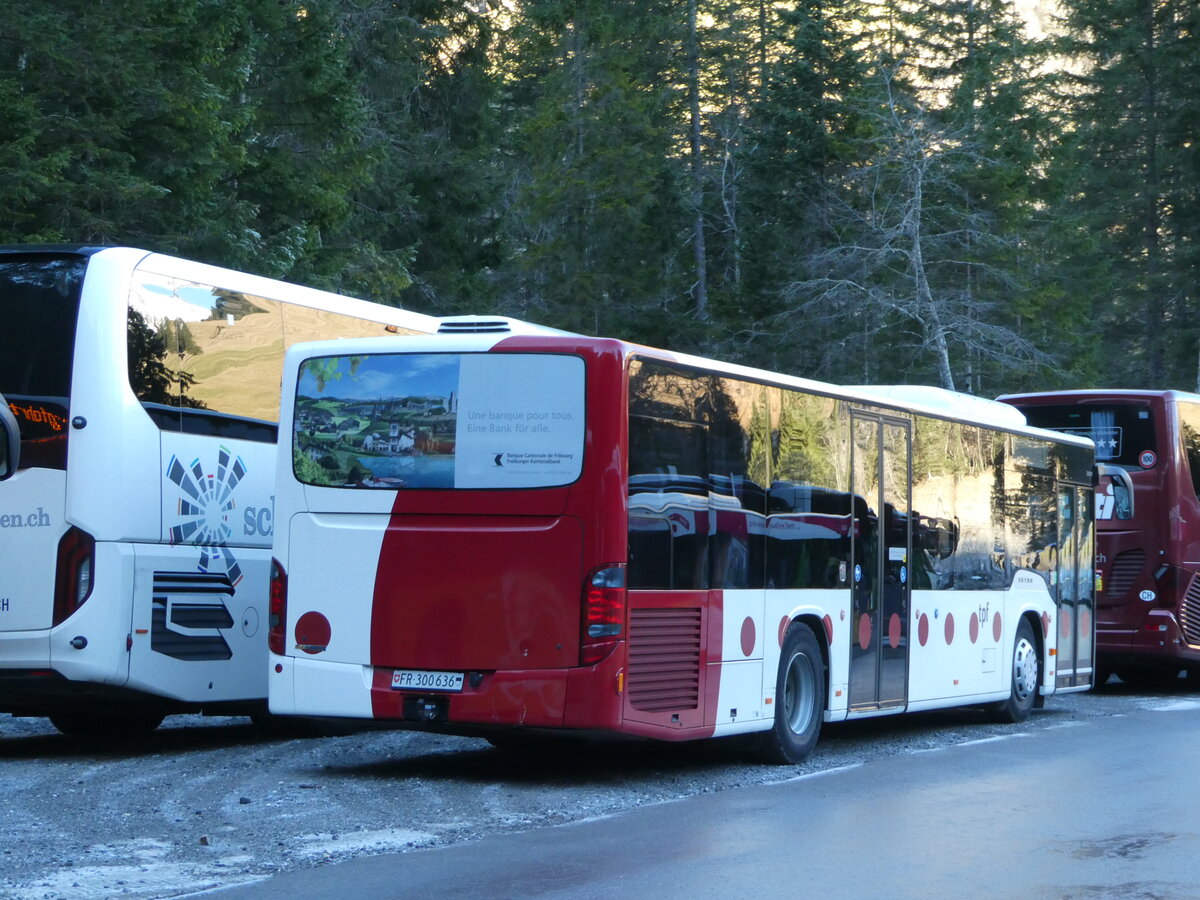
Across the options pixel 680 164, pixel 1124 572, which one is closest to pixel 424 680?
pixel 1124 572

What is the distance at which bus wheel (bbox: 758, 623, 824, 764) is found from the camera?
40.0 ft

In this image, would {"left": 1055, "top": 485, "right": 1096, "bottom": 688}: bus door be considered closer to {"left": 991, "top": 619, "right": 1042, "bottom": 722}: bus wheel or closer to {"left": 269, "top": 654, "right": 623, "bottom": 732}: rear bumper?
{"left": 991, "top": 619, "right": 1042, "bottom": 722}: bus wheel

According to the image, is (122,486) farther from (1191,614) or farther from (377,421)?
(1191,614)

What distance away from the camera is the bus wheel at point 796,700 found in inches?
480

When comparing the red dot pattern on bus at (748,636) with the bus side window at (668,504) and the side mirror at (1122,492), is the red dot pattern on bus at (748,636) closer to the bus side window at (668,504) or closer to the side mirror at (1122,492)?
the bus side window at (668,504)

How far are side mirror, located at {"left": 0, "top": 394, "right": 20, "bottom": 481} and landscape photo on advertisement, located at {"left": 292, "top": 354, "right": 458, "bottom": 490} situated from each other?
1.76 m

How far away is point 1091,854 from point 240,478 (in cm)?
685

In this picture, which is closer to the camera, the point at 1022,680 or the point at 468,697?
the point at 468,697

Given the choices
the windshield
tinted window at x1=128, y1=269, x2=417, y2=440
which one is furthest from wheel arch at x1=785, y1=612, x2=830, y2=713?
the windshield

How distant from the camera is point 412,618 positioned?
421 inches

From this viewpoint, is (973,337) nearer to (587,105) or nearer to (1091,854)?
(587,105)

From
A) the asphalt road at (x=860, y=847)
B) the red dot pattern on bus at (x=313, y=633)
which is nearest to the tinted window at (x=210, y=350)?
the red dot pattern on bus at (x=313, y=633)

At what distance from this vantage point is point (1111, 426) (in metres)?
20.7

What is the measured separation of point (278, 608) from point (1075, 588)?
33.3 feet
